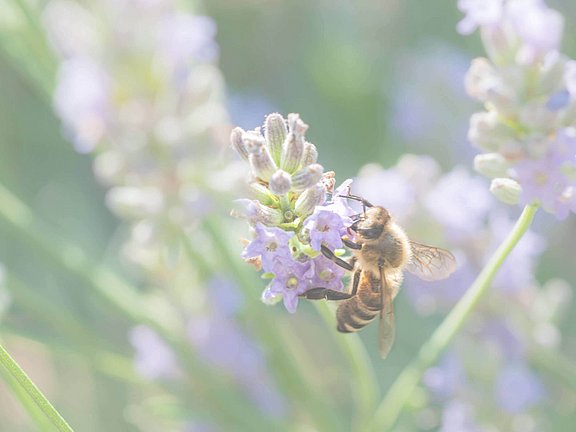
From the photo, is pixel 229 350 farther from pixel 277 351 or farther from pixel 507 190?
pixel 507 190

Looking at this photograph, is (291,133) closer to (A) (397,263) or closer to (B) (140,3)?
(A) (397,263)

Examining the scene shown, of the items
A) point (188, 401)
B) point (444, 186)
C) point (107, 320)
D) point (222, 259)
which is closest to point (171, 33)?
point (222, 259)

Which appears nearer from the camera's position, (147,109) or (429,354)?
(429,354)

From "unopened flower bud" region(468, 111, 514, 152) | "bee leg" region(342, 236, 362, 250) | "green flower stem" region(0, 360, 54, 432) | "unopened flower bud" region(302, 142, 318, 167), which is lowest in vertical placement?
"green flower stem" region(0, 360, 54, 432)

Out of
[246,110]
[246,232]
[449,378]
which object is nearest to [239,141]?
[449,378]

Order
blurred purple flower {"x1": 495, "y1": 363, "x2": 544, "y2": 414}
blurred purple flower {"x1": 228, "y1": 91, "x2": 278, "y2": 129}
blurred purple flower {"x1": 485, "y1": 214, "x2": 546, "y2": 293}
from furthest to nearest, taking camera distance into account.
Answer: blurred purple flower {"x1": 228, "y1": 91, "x2": 278, "y2": 129}, blurred purple flower {"x1": 485, "y1": 214, "x2": 546, "y2": 293}, blurred purple flower {"x1": 495, "y1": 363, "x2": 544, "y2": 414}

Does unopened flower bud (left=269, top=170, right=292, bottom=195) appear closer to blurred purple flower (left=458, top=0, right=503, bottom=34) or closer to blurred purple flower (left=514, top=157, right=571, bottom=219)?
blurred purple flower (left=514, top=157, right=571, bottom=219)

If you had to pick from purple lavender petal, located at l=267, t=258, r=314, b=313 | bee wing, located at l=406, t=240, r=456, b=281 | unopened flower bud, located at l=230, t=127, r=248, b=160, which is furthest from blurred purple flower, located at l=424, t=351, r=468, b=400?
unopened flower bud, located at l=230, t=127, r=248, b=160
